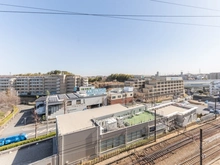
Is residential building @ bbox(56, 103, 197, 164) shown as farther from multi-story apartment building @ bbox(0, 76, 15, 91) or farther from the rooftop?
multi-story apartment building @ bbox(0, 76, 15, 91)

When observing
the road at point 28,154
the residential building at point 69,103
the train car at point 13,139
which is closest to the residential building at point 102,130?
the road at point 28,154

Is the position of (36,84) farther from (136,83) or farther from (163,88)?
(163,88)

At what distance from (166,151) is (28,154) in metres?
13.3

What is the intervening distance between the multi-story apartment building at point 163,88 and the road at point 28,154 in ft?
101

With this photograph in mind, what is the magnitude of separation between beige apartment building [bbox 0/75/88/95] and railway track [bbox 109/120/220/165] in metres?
37.1

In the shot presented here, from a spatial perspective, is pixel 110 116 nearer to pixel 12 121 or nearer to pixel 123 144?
pixel 123 144

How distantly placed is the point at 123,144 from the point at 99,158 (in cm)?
293

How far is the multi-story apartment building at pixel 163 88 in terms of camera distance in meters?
40.2

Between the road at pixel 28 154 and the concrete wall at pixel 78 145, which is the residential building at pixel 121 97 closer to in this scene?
the road at pixel 28 154

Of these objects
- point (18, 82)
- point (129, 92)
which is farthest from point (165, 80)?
point (18, 82)

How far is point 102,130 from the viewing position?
41.2 ft

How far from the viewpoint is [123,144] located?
13.0m

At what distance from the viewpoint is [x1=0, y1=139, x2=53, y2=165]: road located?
37.0 ft

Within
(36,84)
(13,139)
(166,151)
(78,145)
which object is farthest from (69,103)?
A: (36,84)
